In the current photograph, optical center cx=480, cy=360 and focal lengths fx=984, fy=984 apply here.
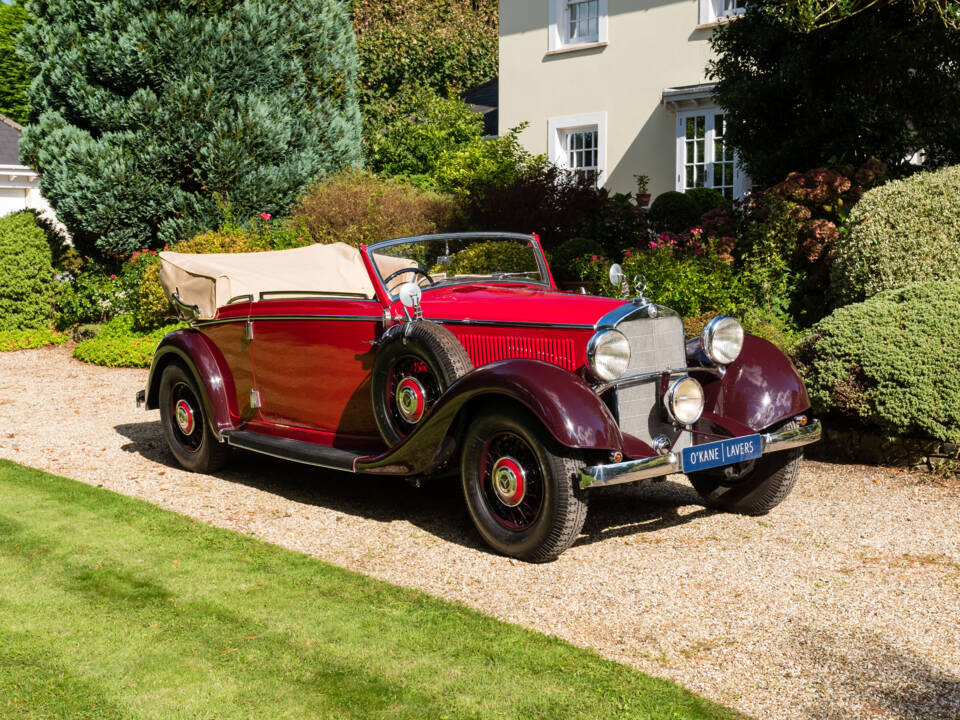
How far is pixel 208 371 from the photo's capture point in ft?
22.5

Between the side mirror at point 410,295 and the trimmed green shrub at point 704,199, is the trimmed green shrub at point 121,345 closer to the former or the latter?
the trimmed green shrub at point 704,199

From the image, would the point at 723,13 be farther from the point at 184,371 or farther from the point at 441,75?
the point at 441,75

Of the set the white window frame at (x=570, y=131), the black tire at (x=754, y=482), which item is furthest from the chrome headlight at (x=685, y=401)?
the white window frame at (x=570, y=131)

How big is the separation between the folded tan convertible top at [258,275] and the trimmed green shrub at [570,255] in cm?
417

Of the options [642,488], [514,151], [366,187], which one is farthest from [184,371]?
[514,151]

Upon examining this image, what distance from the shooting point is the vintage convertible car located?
15.8 ft

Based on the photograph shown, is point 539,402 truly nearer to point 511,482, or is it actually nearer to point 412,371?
point 511,482

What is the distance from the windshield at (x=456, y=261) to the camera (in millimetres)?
6160

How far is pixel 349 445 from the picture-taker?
6.11 metres

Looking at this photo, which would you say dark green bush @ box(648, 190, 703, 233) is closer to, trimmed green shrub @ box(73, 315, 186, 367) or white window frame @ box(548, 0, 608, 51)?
white window frame @ box(548, 0, 608, 51)

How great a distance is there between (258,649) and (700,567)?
2.20m

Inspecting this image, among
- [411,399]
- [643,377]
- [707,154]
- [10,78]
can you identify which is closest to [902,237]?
[643,377]

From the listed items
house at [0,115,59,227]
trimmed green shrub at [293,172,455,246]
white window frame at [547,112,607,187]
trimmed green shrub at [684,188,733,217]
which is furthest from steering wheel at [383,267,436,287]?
house at [0,115,59,227]

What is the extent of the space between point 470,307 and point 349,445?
1.21 metres
